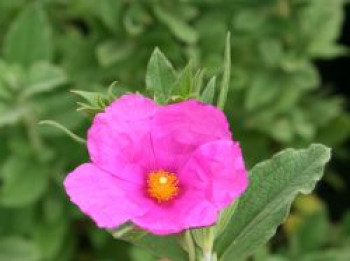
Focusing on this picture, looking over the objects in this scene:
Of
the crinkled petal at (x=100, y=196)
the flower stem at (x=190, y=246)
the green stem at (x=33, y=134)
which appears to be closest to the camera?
the crinkled petal at (x=100, y=196)

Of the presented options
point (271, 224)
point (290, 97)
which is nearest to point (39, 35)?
point (290, 97)

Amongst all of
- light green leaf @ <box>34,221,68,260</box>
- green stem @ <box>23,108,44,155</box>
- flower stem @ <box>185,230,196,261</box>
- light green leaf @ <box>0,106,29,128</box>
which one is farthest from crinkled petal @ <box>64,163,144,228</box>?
light green leaf @ <box>34,221,68,260</box>

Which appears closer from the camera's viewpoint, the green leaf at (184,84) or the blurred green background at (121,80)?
the green leaf at (184,84)

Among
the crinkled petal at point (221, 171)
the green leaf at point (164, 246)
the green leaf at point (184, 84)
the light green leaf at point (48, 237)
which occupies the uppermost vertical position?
the green leaf at point (184, 84)

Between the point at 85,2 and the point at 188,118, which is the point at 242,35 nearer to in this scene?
the point at 85,2

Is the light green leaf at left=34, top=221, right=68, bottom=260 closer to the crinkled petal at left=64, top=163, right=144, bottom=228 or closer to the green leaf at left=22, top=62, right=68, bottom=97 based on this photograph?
the green leaf at left=22, top=62, right=68, bottom=97

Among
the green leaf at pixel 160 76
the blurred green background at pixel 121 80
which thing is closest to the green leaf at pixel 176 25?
the blurred green background at pixel 121 80

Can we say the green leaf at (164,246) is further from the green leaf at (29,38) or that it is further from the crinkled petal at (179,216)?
the green leaf at (29,38)
